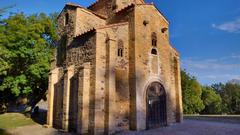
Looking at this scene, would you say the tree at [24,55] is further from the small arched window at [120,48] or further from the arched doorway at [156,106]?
the arched doorway at [156,106]

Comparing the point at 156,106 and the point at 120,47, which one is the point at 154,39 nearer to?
the point at 120,47

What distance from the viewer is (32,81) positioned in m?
24.3

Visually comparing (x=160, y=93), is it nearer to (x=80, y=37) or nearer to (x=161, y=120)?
(x=161, y=120)

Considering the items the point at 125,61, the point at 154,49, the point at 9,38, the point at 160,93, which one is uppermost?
the point at 9,38

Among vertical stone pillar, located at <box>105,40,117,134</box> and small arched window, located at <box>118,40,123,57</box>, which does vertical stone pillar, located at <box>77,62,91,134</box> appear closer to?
vertical stone pillar, located at <box>105,40,117,134</box>

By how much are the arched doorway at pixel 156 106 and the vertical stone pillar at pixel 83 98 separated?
187 inches

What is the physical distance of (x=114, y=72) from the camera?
1680cm

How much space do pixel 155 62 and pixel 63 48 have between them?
862 centimetres

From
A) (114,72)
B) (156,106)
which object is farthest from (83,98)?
(156,106)

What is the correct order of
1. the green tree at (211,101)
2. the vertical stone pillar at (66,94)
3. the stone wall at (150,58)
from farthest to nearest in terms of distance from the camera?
the green tree at (211,101)
the vertical stone pillar at (66,94)
the stone wall at (150,58)

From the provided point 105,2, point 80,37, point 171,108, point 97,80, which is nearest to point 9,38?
point 80,37

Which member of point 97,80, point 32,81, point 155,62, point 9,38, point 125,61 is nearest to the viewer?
point 97,80

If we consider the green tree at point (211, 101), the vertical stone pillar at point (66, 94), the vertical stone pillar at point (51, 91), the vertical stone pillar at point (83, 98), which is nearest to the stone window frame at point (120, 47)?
the vertical stone pillar at point (83, 98)

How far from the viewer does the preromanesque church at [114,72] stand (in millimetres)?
16234
